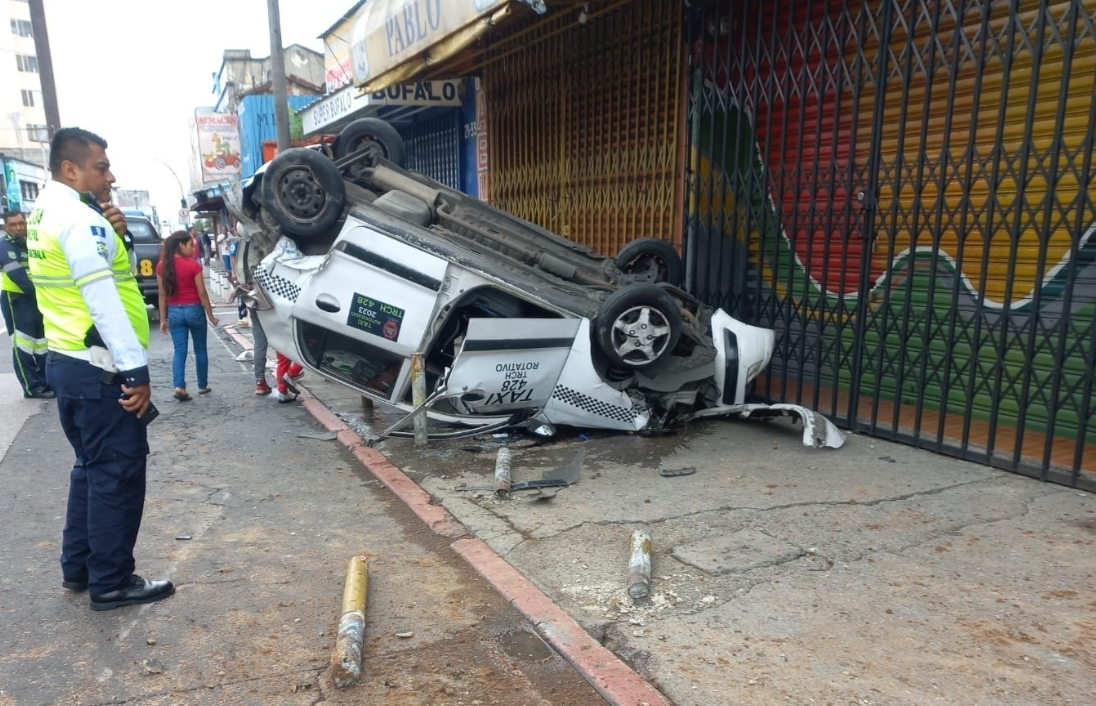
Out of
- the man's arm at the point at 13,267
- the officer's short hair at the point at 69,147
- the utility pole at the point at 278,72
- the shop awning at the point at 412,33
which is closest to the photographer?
the officer's short hair at the point at 69,147

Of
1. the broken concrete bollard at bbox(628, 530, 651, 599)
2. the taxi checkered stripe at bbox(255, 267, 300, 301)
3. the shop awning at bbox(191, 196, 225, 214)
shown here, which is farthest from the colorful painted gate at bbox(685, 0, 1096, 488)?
the shop awning at bbox(191, 196, 225, 214)

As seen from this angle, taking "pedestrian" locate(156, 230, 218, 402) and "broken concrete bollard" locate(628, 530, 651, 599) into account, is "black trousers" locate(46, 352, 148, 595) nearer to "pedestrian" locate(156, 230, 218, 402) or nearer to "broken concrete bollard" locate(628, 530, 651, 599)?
"broken concrete bollard" locate(628, 530, 651, 599)

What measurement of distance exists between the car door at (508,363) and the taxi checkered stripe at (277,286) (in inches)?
50.2

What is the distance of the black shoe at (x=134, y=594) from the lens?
336 centimetres

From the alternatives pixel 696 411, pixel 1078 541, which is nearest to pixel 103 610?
pixel 696 411

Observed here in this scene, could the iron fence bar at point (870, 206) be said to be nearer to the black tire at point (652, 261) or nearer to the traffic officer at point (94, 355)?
the black tire at point (652, 261)

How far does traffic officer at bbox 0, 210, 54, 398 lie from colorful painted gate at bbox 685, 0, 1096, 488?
692 cm

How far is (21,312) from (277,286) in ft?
14.0

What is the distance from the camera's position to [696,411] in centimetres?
606

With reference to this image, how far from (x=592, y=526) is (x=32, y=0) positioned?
74.8ft

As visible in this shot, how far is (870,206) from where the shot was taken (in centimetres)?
550

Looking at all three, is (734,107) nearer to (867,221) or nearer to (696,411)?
(867,221)

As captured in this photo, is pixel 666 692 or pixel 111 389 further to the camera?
pixel 111 389

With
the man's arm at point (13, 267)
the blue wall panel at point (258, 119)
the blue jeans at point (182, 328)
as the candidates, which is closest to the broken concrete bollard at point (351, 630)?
the blue jeans at point (182, 328)
